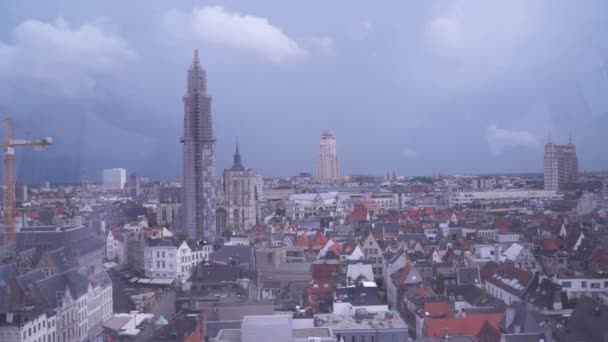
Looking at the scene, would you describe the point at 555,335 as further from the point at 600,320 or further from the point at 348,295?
the point at 348,295

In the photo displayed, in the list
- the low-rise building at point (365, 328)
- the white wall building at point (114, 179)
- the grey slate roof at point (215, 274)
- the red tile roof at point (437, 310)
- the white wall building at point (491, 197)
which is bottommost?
the low-rise building at point (365, 328)

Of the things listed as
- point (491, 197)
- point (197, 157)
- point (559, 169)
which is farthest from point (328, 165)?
point (197, 157)

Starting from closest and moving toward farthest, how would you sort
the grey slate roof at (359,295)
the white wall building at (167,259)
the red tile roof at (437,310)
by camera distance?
the red tile roof at (437,310), the grey slate roof at (359,295), the white wall building at (167,259)

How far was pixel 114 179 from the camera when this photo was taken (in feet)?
65.1

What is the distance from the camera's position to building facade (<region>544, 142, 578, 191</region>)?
2533 centimetres

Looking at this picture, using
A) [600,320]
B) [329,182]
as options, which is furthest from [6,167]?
[329,182]

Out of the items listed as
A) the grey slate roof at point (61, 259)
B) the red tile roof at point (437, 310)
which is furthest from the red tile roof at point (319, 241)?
the red tile roof at point (437, 310)

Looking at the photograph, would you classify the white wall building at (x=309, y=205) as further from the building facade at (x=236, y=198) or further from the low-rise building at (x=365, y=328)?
the low-rise building at (x=365, y=328)

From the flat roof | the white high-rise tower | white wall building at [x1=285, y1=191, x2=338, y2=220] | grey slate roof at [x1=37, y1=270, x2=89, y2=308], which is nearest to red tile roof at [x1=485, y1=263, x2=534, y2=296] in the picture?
the flat roof

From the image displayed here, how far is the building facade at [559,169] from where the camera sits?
25.3 meters

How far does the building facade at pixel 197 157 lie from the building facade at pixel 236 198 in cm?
332

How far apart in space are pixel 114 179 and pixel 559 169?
65.1 feet

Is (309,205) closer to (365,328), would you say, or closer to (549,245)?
(549,245)

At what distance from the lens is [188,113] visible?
72.6 ft
